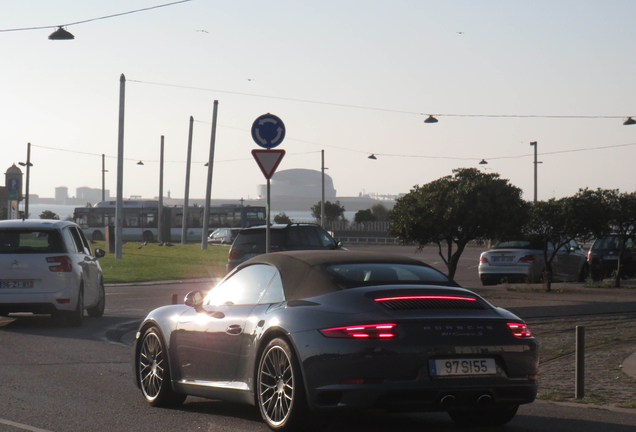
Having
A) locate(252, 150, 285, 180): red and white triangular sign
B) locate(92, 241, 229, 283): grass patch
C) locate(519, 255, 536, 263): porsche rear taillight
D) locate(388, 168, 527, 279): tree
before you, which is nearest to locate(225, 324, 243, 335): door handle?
locate(252, 150, 285, 180): red and white triangular sign

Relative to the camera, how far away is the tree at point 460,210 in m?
18.6

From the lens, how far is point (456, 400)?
557cm

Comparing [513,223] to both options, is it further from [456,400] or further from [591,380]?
[456,400]

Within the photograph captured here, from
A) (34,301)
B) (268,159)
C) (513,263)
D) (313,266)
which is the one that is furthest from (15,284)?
(513,263)

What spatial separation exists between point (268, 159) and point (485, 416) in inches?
306

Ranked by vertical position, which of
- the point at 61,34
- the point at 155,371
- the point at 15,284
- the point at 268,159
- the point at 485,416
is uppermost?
the point at 61,34

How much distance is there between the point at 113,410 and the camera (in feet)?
23.1

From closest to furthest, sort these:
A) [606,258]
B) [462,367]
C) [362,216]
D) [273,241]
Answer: [462,367] < [273,241] < [606,258] < [362,216]

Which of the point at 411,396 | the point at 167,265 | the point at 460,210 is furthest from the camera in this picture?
the point at 167,265

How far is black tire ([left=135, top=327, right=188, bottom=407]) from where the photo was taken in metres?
7.24

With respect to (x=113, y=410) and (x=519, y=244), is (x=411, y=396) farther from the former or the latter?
(x=519, y=244)

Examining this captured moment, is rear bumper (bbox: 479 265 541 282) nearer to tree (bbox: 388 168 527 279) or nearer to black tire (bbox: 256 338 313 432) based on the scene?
tree (bbox: 388 168 527 279)

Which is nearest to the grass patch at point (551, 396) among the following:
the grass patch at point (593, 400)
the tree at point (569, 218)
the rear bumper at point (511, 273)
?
the grass patch at point (593, 400)

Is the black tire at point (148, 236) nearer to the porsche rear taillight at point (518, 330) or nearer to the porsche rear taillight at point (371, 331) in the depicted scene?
the porsche rear taillight at point (518, 330)
